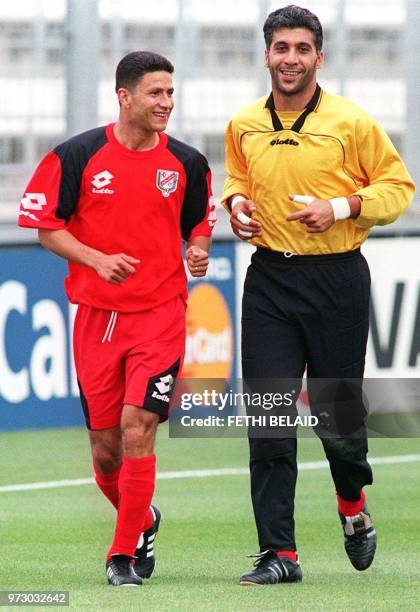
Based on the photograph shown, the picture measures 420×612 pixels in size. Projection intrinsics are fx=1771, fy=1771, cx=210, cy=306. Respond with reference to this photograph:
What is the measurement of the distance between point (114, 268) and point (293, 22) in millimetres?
1174

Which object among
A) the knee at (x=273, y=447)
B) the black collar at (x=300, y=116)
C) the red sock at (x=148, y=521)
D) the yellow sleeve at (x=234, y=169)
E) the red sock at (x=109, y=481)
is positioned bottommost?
the red sock at (x=148, y=521)

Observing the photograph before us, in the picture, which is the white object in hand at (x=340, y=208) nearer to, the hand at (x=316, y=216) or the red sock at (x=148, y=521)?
the hand at (x=316, y=216)

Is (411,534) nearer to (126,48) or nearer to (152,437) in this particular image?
(152,437)

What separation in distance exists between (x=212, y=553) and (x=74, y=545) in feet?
2.09

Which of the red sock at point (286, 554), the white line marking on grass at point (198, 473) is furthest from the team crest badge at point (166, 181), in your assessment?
the white line marking on grass at point (198, 473)

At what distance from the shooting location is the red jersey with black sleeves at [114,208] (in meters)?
6.84

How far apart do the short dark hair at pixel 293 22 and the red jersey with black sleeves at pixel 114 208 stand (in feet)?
2.08

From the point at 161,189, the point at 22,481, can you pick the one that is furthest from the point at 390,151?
the point at 22,481

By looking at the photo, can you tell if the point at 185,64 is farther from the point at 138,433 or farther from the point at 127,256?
the point at 138,433

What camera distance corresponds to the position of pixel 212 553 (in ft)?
25.4

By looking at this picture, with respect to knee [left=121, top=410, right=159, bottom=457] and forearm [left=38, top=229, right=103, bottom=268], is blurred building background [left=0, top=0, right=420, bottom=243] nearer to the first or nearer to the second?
forearm [left=38, top=229, right=103, bottom=268]

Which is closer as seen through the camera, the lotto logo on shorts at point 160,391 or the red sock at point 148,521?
the lotto logo on shorts at point 160,391

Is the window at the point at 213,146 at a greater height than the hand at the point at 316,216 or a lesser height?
lesser

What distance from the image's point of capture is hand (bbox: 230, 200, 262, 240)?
22.3ft
